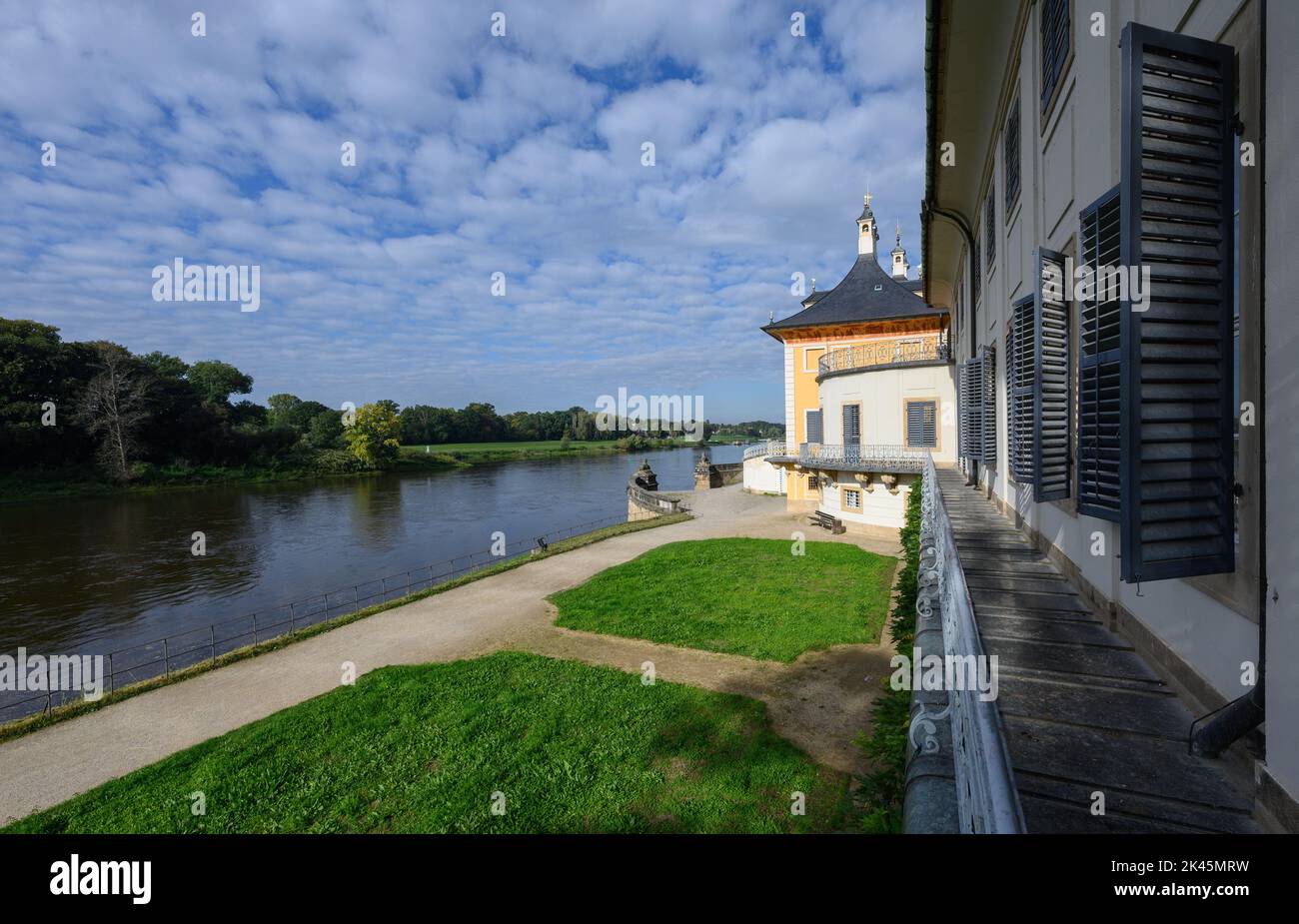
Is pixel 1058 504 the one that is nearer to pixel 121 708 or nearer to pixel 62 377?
pixel 121 708

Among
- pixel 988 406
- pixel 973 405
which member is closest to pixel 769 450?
pixel 973 405

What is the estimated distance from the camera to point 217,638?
17.9m

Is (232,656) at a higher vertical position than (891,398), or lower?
lower

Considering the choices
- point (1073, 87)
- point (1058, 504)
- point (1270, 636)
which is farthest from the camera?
point (1058, 504)

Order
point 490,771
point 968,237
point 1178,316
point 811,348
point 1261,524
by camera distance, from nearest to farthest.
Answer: point 1261,524 → point 1178,316 → point 490,771 → point 968,237 → point 811,348

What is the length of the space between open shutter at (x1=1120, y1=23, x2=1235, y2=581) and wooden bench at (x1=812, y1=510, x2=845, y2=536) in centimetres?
2432

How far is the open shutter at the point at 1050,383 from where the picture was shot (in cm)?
463

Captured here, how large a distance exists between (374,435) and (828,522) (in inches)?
2840

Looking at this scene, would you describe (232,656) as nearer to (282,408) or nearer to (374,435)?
(374,435)

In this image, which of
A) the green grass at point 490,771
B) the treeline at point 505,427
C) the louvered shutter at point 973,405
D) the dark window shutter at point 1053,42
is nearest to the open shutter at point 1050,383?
the dark window shutter at point 1053,42
